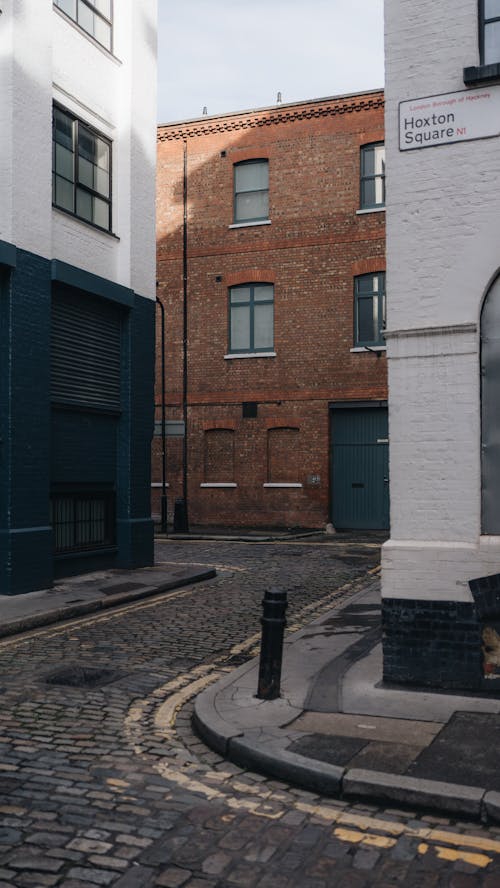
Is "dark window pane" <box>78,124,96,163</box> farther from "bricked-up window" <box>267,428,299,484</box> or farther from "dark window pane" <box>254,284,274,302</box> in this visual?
"bricked-up window" <box>267,428,299,484</box>

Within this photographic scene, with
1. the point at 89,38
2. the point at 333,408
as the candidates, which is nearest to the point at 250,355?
the point at 333,408

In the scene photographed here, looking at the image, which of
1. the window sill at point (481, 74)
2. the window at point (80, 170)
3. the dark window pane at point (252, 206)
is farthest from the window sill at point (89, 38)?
the dark window pane at point (252, 206)

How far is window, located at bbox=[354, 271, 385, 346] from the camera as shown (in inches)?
932

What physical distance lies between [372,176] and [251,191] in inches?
145

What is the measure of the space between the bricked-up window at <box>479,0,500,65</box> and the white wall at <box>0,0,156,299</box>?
719cm

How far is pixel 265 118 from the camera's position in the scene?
81.4ft

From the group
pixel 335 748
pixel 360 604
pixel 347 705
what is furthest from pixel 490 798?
pixel 360 604

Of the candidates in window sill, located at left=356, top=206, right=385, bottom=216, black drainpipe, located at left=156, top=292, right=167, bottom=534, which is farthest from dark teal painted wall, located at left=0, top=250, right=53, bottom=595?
window sill, located at left=356, top=206, right=385, bottom=216

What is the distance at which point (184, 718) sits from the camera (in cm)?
627

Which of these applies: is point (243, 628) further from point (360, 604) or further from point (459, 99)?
point (459, 99)

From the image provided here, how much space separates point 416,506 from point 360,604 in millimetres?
4449

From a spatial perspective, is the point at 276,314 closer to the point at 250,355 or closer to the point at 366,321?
the point at 250,355

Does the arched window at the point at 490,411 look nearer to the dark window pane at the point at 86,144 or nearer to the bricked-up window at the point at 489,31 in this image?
the bricked-up window at the point at 489,31

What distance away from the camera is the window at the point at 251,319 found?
24938 mm
